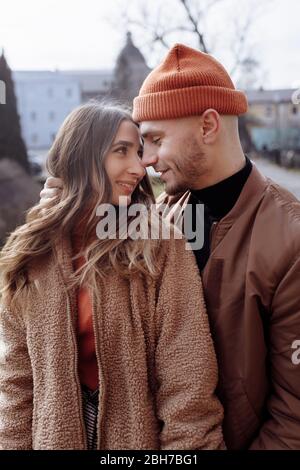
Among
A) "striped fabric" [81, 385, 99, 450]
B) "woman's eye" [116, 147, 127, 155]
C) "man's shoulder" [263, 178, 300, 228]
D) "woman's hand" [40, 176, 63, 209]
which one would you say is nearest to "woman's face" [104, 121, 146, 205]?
"woman's eye" [116, 147, 127, 155]

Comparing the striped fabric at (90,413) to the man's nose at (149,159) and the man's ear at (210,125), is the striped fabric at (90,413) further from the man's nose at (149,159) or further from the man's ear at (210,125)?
the man's ear at (210,125)

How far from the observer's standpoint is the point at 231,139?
2031 millimetres

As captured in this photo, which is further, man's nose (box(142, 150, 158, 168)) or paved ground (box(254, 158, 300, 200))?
paved ground (box(254, 158, 300, 200))

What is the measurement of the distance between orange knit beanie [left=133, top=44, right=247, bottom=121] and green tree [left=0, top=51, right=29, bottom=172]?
869 cm

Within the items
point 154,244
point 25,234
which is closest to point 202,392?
point 154,244

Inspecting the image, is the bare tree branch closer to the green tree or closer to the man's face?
the green tree

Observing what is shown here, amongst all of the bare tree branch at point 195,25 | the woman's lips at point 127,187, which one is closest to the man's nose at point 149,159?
the woman's lips at point 127,187

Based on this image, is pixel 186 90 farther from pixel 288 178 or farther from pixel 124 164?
pixel 288 178

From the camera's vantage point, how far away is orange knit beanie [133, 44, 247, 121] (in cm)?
195

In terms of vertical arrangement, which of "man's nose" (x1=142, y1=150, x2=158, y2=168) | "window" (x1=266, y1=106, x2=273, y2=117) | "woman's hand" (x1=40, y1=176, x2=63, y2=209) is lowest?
"window" (x1=266, y1=106, x2=273, y2=117)

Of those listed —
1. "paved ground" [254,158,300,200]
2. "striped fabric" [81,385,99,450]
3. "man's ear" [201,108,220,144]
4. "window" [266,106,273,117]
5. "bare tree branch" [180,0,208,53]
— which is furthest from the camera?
"window" [266,106,273,117]

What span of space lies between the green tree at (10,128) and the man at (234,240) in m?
8.63
